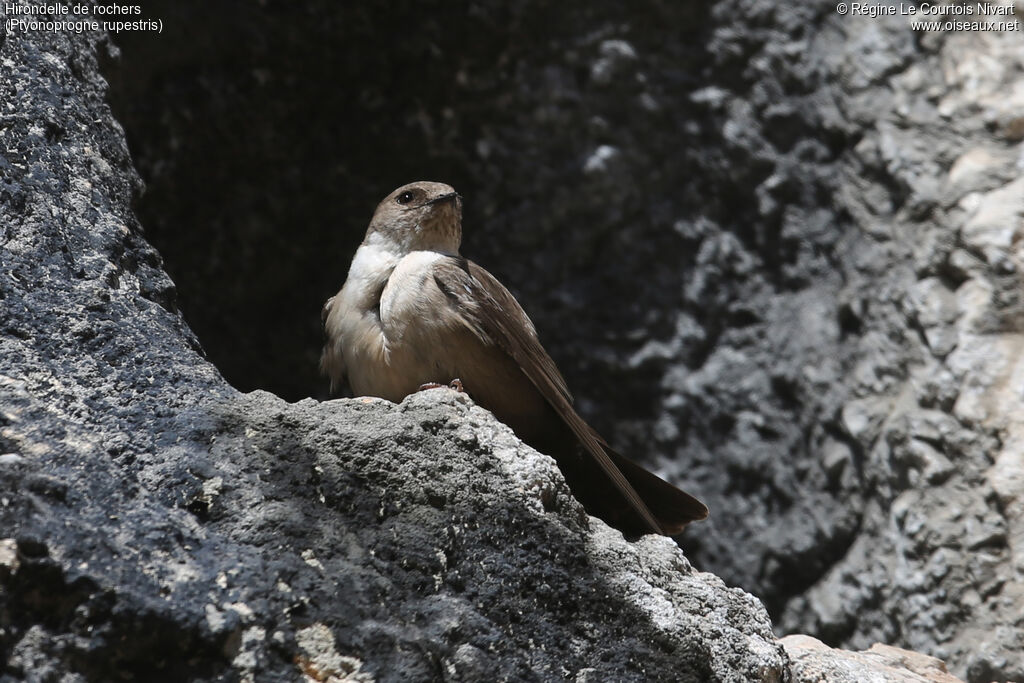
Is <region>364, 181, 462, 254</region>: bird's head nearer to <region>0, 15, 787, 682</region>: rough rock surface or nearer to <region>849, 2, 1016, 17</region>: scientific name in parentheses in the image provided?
<region>0, 15, 787, 682</region>: rough rock surface

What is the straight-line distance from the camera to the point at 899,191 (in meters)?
4.41

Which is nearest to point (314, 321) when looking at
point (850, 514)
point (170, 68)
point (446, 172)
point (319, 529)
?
point (446, 172)

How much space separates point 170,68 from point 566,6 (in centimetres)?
166

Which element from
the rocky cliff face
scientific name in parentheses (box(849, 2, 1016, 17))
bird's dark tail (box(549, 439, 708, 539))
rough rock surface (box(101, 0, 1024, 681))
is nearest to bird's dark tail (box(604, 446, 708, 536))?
bird's dark tail (box(549, 439, 708, 539))

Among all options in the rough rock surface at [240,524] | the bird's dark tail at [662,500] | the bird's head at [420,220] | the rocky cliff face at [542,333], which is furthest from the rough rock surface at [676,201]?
the rough rock surface at [240,524]

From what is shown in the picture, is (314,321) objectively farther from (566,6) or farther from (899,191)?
(899,191)

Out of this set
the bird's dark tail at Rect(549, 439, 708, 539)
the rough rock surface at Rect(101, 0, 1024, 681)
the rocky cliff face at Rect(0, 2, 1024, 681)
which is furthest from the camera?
the rough rock surface at Rect(101, 0, 1024, 681)

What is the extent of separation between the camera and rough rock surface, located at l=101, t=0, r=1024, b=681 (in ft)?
14.0

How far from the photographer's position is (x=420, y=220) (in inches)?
159

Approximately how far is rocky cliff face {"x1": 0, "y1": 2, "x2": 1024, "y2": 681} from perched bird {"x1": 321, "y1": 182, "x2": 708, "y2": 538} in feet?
1.69

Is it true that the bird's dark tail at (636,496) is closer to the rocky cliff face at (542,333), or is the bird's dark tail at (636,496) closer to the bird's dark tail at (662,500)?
the bird's dark tail at (662,500)

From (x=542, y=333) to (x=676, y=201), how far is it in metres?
0.79

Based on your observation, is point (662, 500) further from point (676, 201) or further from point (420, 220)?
point (676, 201)

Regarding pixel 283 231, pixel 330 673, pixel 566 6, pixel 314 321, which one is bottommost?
pixel 330 673
